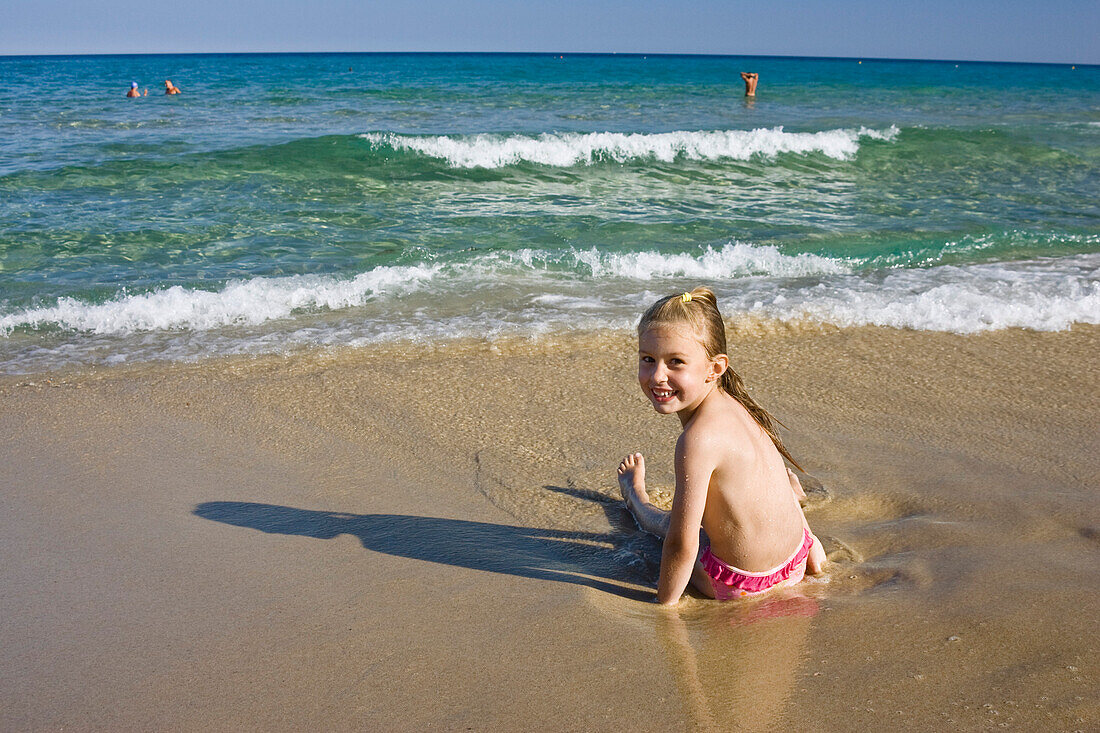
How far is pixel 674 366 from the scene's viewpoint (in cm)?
245

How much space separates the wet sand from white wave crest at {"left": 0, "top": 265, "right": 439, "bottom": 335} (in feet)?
3.05

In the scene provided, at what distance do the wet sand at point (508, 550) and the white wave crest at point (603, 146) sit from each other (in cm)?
859

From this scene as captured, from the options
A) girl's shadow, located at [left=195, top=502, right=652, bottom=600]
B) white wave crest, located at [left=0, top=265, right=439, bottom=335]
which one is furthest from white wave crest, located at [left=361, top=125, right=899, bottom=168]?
girl's shadow, located at [left=195, top=502, right=652, bottom=600]

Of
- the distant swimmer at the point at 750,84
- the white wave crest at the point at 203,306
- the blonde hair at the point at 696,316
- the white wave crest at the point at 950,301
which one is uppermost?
the distant swimmer at the point at 750,84

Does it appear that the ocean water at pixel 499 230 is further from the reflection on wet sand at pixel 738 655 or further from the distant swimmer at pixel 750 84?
the distant swimmer at pixel 750 84

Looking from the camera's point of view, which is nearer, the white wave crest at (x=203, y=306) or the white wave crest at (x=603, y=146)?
the white wave crest at (x=203, y=306)

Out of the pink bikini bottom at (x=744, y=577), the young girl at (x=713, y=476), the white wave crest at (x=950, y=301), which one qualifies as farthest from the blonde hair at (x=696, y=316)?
the white wave crest at (x=950, y=301)

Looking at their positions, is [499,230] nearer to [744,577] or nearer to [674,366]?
[674,366]

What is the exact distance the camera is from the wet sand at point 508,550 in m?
2.05

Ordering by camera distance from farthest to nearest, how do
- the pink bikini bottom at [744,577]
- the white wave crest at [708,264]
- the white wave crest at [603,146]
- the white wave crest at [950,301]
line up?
the white wave crest at [603,146] → the white wave crest at [708,264] → the white wave crest at [950,301] → the pink bikini bottom at [744,577]

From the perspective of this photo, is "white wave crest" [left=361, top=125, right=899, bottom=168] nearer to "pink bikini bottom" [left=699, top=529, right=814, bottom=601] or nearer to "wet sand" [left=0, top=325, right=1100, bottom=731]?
"wet sand" [left=0, top=325, right=1100, bottom=731]

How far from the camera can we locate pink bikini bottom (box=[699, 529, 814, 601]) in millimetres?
2566

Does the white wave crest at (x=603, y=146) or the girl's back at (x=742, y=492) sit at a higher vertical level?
the white wave crest at (x=603, y=146)

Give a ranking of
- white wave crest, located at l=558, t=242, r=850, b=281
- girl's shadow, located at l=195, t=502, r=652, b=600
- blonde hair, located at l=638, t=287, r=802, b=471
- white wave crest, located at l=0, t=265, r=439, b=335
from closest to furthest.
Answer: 1. blonde hair, located at l=638, t=287, r=802, b=471
2. girl's shadow, located at l=195, t=502, r=652, b=600
3. white wave crest, located at l=0, t=265, r=439, b=335
4. white wave crest, located at l=558, t=242, r=850, b=281
